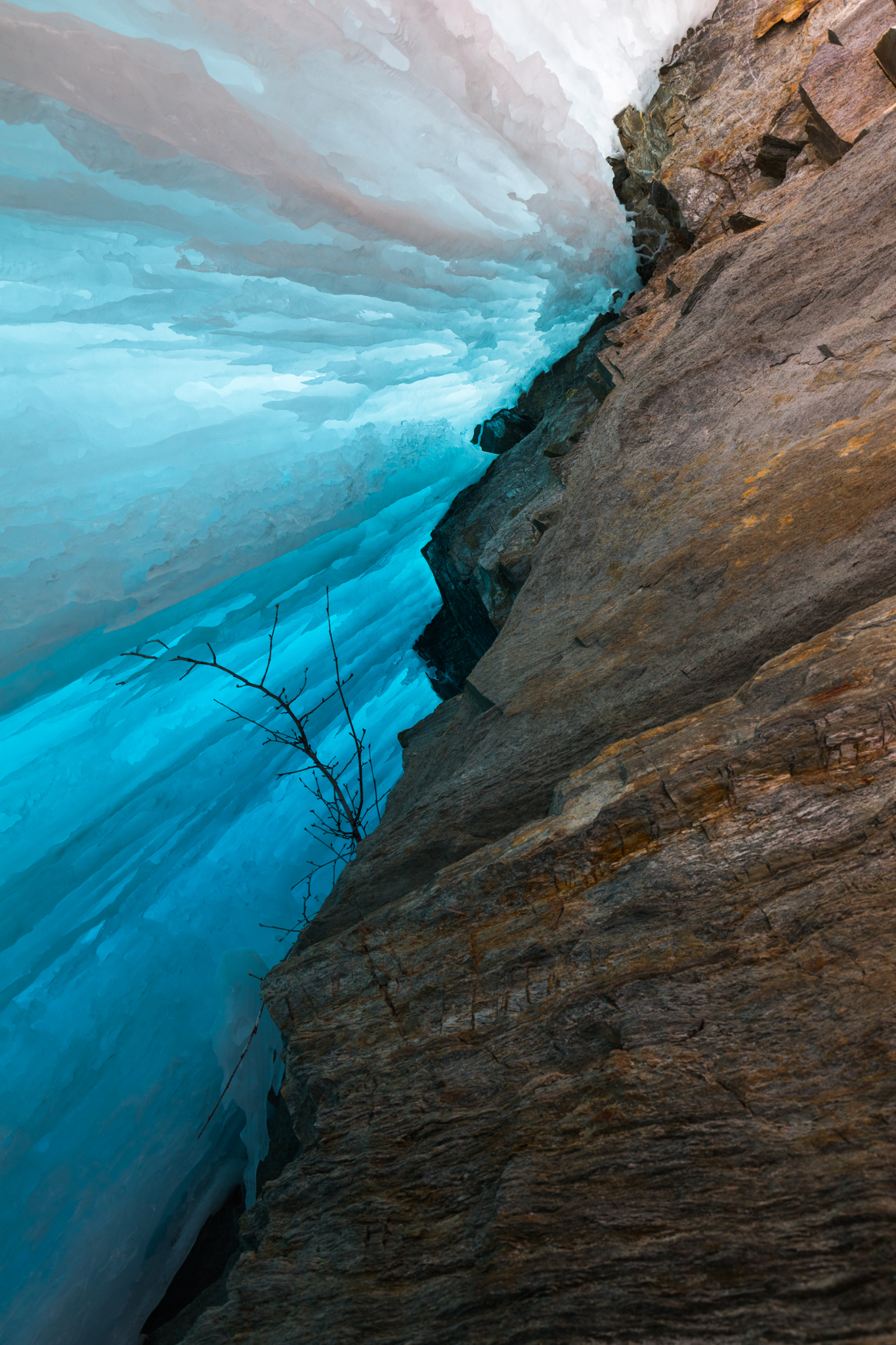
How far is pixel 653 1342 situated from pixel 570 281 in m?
7.19

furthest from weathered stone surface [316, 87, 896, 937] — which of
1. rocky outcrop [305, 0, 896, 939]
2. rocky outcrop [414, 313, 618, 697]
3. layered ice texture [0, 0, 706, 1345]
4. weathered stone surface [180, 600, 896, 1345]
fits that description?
layered ice texture [0, 0, 706, 1345]

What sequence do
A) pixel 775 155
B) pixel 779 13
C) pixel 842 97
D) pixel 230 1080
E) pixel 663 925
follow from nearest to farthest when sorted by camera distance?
pixel 663 925 < pixel 842 97 < pixel 775 155 < pixel 779 13 < pixel 230 1080

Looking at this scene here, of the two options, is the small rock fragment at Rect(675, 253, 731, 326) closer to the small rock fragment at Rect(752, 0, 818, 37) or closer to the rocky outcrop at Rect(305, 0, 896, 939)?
the rocky outcrop at Rect(305, 0, 896, 939)

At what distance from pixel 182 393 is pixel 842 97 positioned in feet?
17.3

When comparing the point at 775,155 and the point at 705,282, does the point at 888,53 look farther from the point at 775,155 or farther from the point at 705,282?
the point at 705,282

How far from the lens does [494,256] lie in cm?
583

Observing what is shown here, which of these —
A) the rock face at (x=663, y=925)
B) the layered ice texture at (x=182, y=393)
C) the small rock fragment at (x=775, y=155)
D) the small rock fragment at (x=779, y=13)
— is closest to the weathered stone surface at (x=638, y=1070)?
the rock face at (x=663, y=925)

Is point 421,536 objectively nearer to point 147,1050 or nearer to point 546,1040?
point 147,1050

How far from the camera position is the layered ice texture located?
153 inches

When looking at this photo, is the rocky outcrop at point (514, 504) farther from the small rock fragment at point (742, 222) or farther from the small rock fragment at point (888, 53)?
the small rock fragment at point (888, 53)

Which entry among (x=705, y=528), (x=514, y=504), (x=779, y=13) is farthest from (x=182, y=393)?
(x=779, y=13)

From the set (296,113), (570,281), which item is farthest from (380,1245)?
(570,281)

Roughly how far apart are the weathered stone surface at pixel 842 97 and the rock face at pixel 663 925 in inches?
4.0

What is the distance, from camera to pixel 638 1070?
6.45 ft
